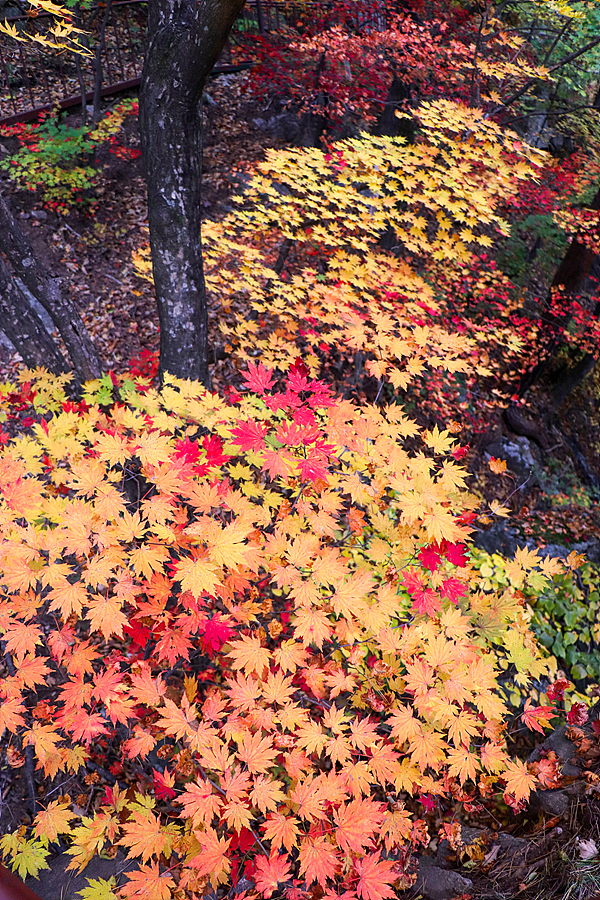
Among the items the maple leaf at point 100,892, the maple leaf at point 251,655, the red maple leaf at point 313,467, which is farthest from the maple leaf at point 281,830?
the red maple leaf at point 313,467

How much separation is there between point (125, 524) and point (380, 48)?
953 cm

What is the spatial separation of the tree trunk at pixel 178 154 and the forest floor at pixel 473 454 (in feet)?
9.63

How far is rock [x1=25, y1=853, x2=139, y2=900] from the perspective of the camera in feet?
9.83

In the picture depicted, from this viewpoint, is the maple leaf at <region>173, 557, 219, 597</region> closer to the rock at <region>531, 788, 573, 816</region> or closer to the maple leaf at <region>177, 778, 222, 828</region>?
the maple leaf at <region>177, 778, 222, 828</region>

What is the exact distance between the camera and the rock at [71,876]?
300 centimetres

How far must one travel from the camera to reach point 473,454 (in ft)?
28.4

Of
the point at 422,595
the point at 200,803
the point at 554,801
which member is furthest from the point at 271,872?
the point at 554,801

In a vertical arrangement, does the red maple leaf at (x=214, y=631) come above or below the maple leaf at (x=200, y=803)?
above

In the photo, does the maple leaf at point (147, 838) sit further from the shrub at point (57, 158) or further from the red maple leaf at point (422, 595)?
the shrub at point (57, 158)

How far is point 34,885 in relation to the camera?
→ 3094 mm

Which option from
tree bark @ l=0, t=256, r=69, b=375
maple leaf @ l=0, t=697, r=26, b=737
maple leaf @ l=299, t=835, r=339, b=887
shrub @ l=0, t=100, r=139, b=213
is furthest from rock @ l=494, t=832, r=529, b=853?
shrub @ l=0, t=100, r=139, b=213

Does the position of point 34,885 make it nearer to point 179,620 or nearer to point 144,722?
point 144,722

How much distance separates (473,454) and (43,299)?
725cm

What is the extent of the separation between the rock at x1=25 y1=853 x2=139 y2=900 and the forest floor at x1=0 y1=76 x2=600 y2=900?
0.55 meters
